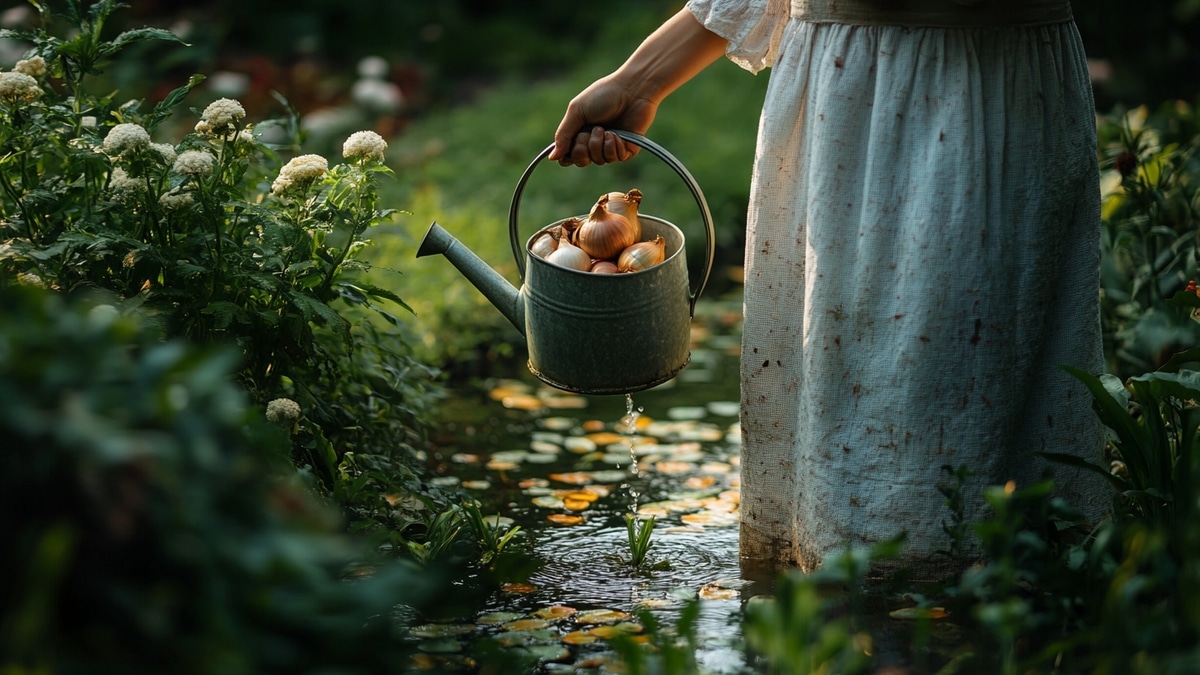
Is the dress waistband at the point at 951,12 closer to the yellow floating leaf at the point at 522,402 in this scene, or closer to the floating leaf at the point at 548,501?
the floating leaf at the point at 548,501

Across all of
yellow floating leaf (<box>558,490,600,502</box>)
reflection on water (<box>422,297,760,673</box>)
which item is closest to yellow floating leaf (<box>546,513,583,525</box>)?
reflection on water (<box>422,297,760,673</box>)

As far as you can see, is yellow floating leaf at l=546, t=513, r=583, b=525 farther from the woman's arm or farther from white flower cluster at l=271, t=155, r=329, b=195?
white flower cluster at l=271, t=155, r=329, b=195

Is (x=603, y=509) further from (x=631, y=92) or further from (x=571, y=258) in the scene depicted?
(x=631, y=92)

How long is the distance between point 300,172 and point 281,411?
1.48 feet

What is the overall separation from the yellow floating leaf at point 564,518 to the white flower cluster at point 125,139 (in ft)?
4.14

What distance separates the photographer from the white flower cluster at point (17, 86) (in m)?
2.15

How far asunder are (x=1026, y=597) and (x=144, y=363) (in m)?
1.59

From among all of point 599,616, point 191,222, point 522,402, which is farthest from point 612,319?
point 522,402

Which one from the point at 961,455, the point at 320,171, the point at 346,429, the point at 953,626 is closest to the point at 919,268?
the point at 961,455

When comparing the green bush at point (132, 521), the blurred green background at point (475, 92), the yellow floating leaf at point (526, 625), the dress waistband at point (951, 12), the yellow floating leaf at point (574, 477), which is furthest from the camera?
the blurred green background at point (475, 92)

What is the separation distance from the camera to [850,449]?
2152mm

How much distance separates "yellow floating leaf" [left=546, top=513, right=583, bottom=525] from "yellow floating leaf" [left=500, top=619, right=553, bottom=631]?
0.61 metres

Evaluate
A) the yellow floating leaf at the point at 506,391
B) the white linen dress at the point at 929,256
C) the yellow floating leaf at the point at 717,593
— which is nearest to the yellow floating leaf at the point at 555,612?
the yellow floating leaf at the point at 717,593

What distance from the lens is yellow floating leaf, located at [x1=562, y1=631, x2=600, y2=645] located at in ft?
6.70
